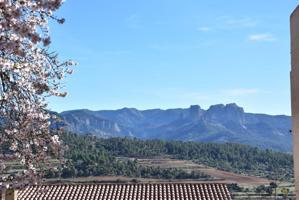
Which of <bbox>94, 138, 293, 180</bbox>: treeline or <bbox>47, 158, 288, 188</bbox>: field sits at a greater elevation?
<bbox>94, 138, 293, 180</bbox>: treeline

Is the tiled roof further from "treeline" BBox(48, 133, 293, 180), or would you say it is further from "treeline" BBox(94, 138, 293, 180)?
"treeline" BBox(94, 138, 293, 180)

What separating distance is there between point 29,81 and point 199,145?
118 meters

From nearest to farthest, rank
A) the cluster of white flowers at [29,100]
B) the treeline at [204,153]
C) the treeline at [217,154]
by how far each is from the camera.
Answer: the cluster of white flowers at [29,100], the treeline at [204,153], the treeline at [217,154]

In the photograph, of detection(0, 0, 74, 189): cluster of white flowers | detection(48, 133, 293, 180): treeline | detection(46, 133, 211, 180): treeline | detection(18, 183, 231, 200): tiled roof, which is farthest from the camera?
detection(48, 133, 293, 180): treeline

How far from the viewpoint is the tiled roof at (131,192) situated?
90.4 feet

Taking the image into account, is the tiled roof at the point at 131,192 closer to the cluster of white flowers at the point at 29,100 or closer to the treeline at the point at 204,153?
the cluster of white flowers at the point at 29,100

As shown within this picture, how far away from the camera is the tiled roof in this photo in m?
27.6

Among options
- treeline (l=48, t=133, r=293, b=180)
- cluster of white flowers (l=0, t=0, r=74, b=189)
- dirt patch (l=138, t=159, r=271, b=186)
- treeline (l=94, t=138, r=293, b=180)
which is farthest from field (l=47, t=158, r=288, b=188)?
cluster of white flowers (l=0, t=0, r=74, b=189)

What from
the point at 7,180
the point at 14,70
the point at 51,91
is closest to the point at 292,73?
the point at 14,70

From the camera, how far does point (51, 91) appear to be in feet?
31.0

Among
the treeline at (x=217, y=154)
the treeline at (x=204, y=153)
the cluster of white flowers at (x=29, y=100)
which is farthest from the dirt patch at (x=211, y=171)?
the cluster of white flowers at (x=29, y=100)

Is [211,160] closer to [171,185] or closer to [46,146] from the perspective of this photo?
[171,185]

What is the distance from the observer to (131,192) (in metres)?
28.4

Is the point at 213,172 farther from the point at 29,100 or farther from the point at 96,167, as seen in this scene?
the point at 29,100
